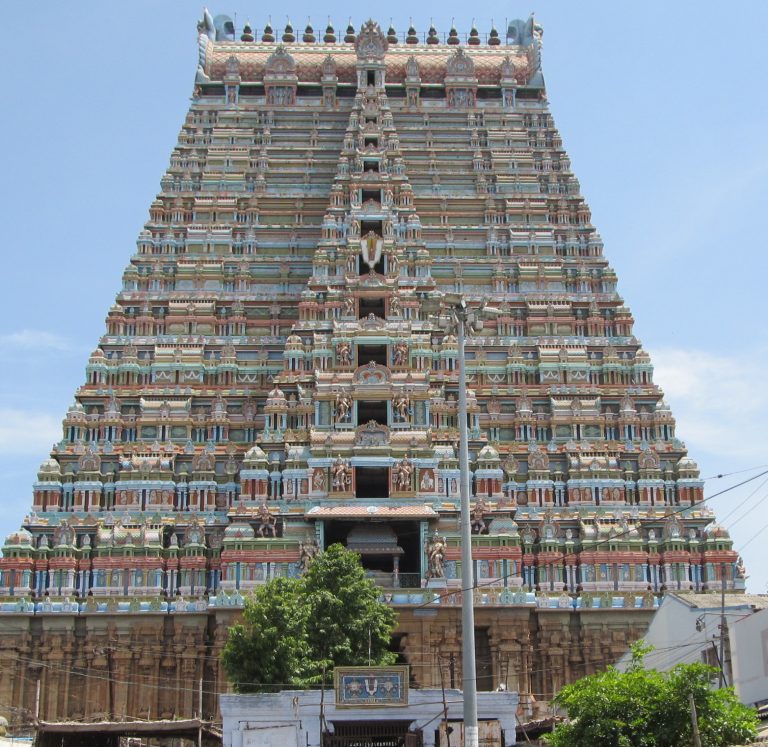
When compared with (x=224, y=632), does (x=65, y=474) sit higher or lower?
higher

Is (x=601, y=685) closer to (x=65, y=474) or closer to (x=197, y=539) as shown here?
(x=197, y=539)

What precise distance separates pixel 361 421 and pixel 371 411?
74 cm

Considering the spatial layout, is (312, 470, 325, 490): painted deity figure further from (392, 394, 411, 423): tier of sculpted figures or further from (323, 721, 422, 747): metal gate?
(323, 721, 422, 747): metal gate

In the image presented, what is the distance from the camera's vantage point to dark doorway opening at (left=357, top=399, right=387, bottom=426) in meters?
67.7

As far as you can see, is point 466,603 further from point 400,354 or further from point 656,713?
point 400,354

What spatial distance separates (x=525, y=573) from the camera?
216ft

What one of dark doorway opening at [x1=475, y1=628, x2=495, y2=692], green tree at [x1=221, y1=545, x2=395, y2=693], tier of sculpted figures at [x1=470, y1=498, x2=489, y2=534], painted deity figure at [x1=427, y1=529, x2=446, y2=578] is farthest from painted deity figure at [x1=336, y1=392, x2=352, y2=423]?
dark doorway opening at [x1=475, y1=628, x2=495, y2=692]

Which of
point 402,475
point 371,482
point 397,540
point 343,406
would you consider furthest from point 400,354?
point 397,540

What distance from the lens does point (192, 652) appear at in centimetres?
6319

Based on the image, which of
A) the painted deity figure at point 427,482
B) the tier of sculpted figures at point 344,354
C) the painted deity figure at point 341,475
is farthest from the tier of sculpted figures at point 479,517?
the tier of sculpted figures at point 344,354

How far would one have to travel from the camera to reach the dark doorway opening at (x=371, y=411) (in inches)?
2665

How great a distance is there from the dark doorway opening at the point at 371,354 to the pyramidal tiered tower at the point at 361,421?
0.32 m

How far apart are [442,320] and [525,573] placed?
1140 inches

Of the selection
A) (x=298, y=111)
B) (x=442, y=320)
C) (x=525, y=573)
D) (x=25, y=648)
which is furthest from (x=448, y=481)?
(x=298, y=111)
